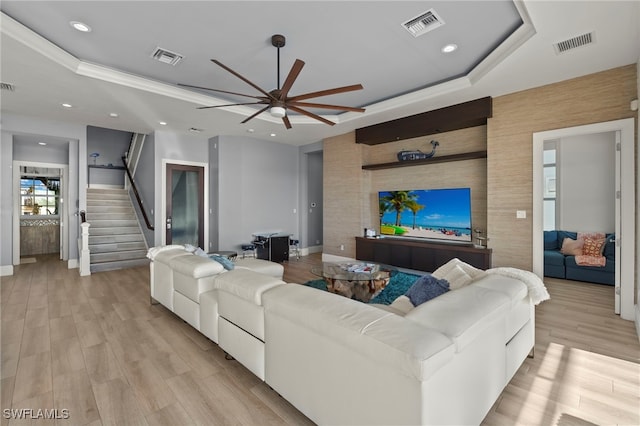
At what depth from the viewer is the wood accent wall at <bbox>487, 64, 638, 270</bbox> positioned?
350cm

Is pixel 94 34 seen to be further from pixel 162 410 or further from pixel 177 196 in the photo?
pixel 177 196

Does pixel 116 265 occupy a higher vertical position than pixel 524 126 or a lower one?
lower

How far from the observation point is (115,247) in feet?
21.4

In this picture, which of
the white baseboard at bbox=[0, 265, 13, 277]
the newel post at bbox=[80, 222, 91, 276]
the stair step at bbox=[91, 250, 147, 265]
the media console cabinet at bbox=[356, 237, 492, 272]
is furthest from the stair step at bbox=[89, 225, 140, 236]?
the media console cabinet at bbox=[356, 237, 492, 272]

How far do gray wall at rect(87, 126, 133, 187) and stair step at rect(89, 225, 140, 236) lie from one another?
9.59ft

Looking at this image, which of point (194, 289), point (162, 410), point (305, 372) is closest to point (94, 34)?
point (194, 289)

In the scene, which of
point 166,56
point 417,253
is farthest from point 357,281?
point 166,56

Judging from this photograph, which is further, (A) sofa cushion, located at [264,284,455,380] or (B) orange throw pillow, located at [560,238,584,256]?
(B) orange throw pillow, located at [560,238,584,256]

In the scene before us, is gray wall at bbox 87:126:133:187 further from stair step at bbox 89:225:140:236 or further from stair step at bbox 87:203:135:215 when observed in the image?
stair step at bbox 89:225:140:236

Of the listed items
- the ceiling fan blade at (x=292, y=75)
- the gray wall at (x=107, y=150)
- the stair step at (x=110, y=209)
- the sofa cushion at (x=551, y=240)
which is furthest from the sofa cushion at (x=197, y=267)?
the gray wall at (x=107, y=150)

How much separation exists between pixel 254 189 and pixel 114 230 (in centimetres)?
339

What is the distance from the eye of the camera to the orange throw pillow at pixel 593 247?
5012 mm

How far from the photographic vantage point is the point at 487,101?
14.5 ft

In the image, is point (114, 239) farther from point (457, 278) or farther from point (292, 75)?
point (457, 278)
